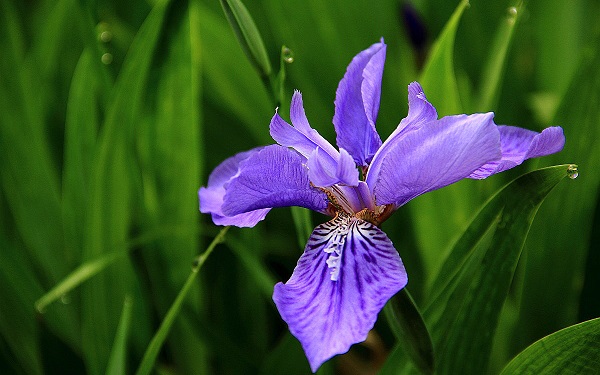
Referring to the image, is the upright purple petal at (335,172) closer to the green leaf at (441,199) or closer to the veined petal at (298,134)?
the veined petal at (298,134)

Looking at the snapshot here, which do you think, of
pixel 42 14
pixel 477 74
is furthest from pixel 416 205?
pixel 42 14

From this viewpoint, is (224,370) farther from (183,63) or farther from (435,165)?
(435,165)

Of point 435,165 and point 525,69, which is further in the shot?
point 525,69

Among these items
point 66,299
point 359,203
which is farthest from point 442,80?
point 66,299

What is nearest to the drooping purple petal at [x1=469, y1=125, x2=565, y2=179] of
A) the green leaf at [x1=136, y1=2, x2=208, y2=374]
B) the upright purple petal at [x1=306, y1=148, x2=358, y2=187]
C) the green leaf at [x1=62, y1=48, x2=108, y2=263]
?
the upright purple petal at [x1=306, y1=148, x2=358, y2=187]

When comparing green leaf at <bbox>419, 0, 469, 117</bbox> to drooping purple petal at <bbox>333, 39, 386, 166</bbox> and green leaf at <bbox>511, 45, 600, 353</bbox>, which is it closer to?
green leaf at <bbox>511, 45, 600, 353</bbox>
